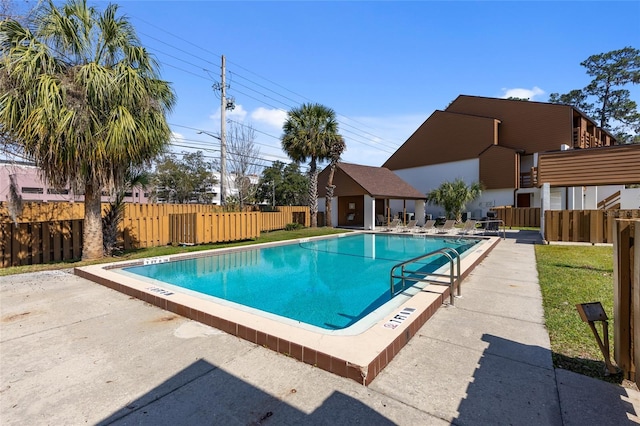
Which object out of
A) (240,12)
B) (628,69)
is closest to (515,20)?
(240,12)

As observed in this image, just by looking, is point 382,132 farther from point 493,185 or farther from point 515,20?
point 515,20

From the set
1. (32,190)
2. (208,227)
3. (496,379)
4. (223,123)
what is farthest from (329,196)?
(32,190)

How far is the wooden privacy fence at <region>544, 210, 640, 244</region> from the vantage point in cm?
1185

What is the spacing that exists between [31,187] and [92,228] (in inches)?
1412

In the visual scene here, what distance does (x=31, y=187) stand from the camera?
3428cm

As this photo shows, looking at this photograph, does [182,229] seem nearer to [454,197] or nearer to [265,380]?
[265,380]

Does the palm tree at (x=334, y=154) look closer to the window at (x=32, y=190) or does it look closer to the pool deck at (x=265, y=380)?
the pool deck at (x=265, y=380)

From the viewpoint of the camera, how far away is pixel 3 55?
772 centimetres

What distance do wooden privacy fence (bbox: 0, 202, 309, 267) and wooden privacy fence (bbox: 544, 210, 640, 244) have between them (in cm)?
1332

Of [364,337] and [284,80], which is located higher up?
[284,80]

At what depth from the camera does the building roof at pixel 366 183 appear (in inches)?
867

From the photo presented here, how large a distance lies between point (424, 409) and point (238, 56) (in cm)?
2348

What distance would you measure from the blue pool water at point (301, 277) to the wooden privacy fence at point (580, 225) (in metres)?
3.42

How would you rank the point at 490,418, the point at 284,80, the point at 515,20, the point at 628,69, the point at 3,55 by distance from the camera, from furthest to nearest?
the point at 628,69 → the point at 284,80 → the point at 515,20 → the point at 3,55 → the point at 490,418
